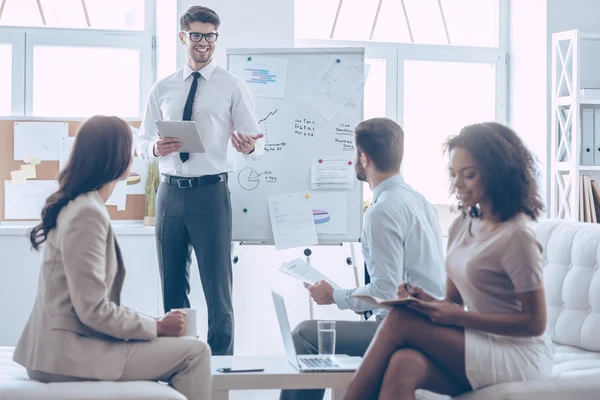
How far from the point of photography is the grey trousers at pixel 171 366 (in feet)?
6.83

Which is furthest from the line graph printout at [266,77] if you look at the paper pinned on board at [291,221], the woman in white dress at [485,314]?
the woman in white dress at [485,314]

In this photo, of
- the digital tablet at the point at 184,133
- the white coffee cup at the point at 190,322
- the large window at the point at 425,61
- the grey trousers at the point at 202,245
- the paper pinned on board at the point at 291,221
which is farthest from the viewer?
the large window at the point at 425,61

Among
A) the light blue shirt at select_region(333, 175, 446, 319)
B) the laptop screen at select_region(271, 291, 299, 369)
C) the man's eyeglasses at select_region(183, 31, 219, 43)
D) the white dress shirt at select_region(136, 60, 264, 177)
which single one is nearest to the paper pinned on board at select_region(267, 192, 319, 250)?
the white dress shirt at select_region(136, 60, 264, 177)

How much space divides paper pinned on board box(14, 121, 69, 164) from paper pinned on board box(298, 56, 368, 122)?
145cm

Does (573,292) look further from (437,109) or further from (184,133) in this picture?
(437,109)

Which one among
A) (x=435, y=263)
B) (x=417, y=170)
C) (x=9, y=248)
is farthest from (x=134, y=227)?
(x=435, y=263)

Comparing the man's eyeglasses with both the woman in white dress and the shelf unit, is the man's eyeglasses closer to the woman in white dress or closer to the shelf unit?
the woman in white dress

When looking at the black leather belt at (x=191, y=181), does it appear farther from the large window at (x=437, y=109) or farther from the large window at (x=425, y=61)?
the large window at (x=437, y=109)

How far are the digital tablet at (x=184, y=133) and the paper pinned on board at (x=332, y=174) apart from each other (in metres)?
0.79

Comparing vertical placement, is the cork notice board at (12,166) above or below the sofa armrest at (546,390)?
above

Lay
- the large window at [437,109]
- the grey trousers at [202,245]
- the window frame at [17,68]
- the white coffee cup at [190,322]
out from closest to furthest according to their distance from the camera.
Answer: the white coffee cup at [190,322]
the grey trousers at [202,245]
the window frame at [17,68]
the large window at [437,109]

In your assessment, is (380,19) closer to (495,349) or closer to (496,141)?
(496,141)

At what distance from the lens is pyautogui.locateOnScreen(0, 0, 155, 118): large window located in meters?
4.28

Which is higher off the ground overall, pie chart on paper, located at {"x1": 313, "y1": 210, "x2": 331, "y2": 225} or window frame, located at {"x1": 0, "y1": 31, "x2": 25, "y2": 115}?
window frame, located at {"x1": 0, "y1": 31, "x2": 25, "y2": 115}
